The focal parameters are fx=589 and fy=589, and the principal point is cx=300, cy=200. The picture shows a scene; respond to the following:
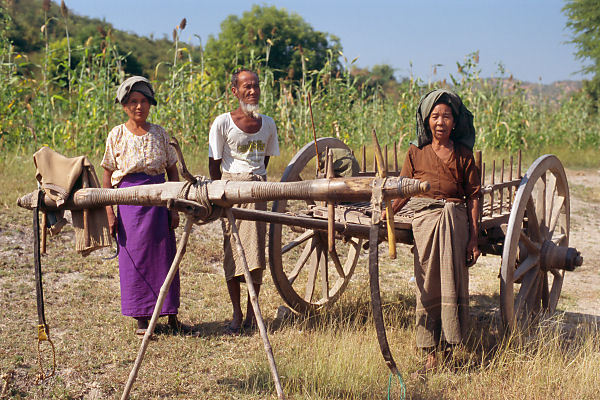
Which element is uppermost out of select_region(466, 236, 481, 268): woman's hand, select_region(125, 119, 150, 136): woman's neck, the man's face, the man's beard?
the man's face

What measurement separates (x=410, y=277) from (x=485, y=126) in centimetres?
608

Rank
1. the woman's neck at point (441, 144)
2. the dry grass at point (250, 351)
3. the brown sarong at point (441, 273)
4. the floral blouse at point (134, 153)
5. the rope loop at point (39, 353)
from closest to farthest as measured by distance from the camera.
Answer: the rope loop at point (39, 353), the dry grass at point (250, 351), the brown sarong at point (441, 273), the woman's neck at point (441, 144), the floral blouse at point (134, 153)

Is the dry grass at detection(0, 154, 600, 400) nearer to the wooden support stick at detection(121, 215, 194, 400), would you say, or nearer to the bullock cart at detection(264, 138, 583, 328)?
the bullock cart at detection(264, 138, 583, 328)

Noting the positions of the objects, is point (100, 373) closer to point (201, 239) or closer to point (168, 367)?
point (168, 367)

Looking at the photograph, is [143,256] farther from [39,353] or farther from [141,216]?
[39,353]

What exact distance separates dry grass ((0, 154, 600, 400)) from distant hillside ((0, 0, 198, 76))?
21.8 meters

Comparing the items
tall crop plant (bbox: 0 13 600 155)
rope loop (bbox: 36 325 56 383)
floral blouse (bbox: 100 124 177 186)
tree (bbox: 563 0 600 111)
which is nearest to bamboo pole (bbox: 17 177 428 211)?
rope loop (bbox: 36 325 56 383)

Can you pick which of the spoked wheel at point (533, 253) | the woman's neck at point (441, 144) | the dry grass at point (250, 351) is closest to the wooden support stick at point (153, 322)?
the dry grass at point (250, 351)

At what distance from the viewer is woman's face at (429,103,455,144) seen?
3.59 metres

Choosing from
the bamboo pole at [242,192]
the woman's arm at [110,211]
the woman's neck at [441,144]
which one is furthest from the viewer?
the woman's arm at [110,211]

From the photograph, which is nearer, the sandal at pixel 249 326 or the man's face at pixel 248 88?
the man's face at pixel 248 88

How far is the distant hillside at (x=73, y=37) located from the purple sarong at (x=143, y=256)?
73.6 ft

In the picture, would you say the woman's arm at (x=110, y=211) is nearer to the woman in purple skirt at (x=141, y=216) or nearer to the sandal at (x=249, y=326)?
the woman in purple skirt at (x=141, y=216)

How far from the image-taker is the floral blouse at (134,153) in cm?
406
